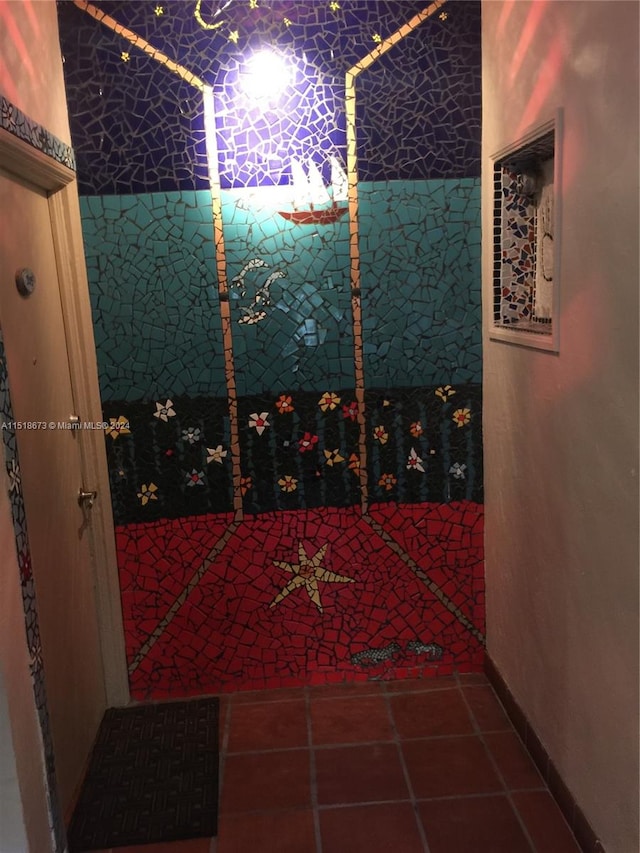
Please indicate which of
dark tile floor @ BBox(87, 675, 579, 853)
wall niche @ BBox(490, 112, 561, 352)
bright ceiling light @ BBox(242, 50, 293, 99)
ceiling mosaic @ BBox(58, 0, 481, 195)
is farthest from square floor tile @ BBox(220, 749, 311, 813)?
bright ceiling light @ BBox(242, 50, 293, 99)

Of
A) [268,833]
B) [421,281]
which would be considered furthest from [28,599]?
[421,281]

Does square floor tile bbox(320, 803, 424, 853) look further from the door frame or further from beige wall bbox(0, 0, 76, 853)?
the door frame

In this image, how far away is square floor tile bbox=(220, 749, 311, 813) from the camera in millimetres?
2250

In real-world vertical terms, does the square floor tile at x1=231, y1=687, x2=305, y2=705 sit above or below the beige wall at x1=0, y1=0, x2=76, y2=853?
below

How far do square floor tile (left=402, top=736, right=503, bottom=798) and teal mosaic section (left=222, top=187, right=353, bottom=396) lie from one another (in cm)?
134

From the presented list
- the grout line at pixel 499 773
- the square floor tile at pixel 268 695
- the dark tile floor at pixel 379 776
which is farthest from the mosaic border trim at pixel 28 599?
the grout line at pixel 499 773

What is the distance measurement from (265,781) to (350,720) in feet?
1.39

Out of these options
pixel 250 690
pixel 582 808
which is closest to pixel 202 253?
pixel 250 690

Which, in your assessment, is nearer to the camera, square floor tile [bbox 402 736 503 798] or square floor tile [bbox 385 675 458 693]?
square floor tile [bbox 402 736 503 798]

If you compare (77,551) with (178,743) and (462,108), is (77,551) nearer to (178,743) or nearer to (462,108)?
(178,743)

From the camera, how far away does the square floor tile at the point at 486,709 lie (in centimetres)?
257

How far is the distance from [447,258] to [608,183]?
3.35 feet

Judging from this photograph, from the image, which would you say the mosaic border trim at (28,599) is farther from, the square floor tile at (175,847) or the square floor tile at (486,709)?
the square floor tile at (486,709)

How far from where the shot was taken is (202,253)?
2578mm
